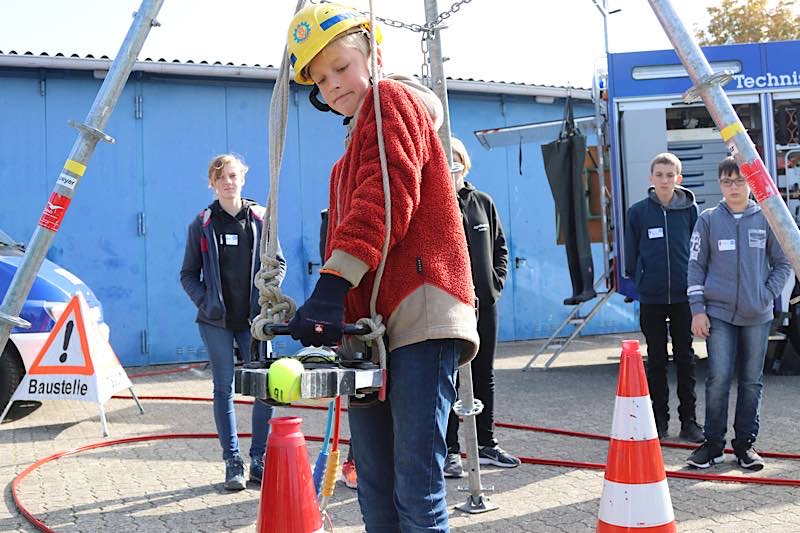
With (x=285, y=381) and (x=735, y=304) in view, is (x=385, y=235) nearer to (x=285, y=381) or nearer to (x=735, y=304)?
(x=285, y=381)

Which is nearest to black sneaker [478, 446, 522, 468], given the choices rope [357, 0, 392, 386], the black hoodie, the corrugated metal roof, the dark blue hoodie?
the black hoodie

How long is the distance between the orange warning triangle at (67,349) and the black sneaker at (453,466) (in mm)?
3327

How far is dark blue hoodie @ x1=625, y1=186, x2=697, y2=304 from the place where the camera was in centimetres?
667

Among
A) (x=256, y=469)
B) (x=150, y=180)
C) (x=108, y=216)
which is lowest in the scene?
(x=256, y=469)

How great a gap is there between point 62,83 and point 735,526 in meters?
10.3

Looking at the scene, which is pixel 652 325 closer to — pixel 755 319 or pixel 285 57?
pixel 755 319

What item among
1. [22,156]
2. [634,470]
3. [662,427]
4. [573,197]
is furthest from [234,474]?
[22,156]

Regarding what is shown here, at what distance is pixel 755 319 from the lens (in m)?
5.56

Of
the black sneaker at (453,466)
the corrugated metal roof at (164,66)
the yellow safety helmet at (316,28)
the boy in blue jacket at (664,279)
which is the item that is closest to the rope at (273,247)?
the yellow safety helmet at (316,28)

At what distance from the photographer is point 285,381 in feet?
7.53

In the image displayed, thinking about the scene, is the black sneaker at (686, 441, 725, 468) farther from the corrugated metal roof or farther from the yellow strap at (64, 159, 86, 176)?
the corrugated metal roof

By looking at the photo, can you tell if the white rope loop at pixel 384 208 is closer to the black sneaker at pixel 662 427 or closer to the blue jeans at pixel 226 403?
the blue jeans at pixel 226 403

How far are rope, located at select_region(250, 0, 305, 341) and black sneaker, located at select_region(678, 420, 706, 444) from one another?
4340mm

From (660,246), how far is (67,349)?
4774mm
